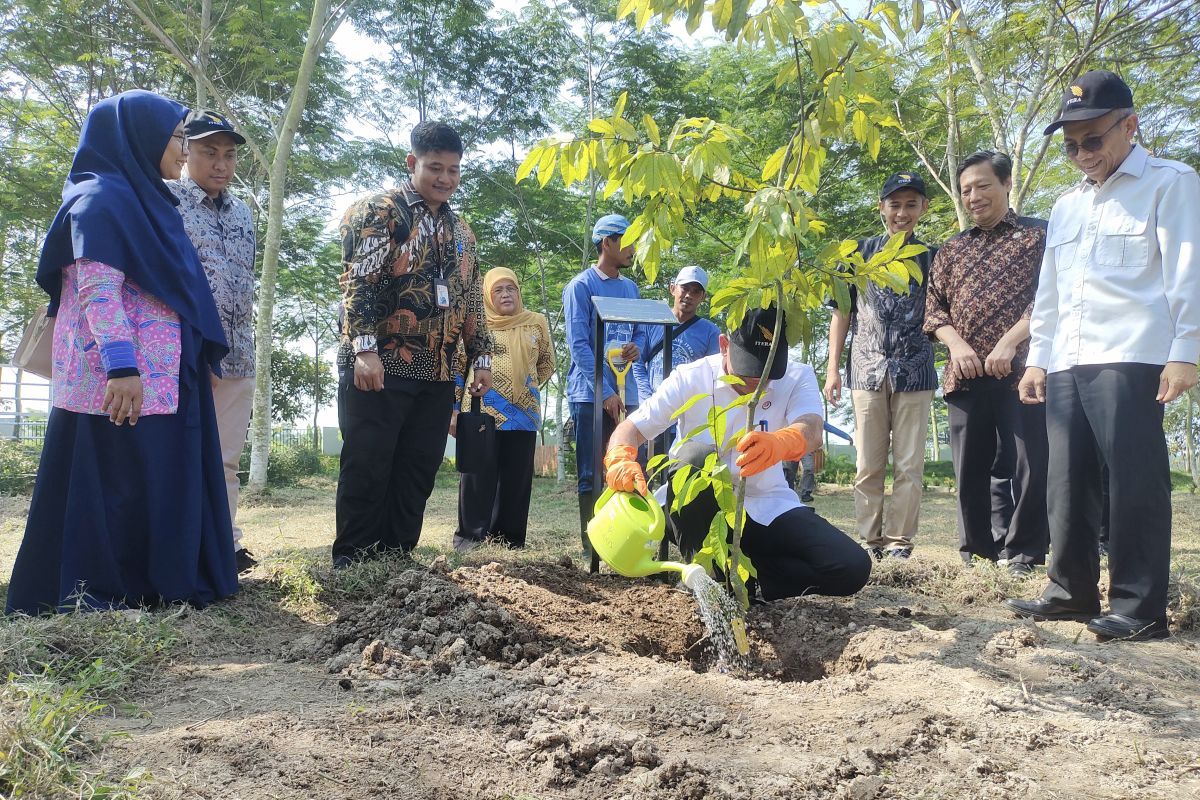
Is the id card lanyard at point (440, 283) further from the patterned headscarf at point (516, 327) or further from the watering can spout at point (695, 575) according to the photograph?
the watering can spout at point (695, 575)

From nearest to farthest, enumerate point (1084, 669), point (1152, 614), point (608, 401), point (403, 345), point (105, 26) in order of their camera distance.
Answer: point (1084, 669), point (1152, 614), point (403, 345), point (608, 401), point (105, 26)

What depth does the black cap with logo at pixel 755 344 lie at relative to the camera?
8.20 feet

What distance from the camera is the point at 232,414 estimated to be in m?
3.36

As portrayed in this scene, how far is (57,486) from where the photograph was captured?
2584 mm

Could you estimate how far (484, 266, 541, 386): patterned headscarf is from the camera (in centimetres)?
464

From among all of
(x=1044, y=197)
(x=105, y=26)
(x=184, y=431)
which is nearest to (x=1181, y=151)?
(x=1044, y=197)

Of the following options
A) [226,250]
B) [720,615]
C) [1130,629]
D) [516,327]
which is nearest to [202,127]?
[226,250]

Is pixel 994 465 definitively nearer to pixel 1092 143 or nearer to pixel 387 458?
pixel 1092 143

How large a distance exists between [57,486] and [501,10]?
10261 mm

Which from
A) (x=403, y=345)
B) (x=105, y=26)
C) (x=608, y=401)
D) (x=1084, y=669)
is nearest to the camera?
(x=1084, y=669)

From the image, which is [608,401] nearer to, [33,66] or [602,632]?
[602,632]

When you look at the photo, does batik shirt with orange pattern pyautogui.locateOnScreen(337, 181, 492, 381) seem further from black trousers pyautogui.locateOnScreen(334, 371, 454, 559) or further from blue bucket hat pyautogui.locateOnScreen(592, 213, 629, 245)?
blue bucket hat pyautogui.locateOnScreen(592, 213, 629, 245)

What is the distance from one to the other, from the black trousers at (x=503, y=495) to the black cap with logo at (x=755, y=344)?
2.01 meters

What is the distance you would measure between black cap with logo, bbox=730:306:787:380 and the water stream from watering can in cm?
67
